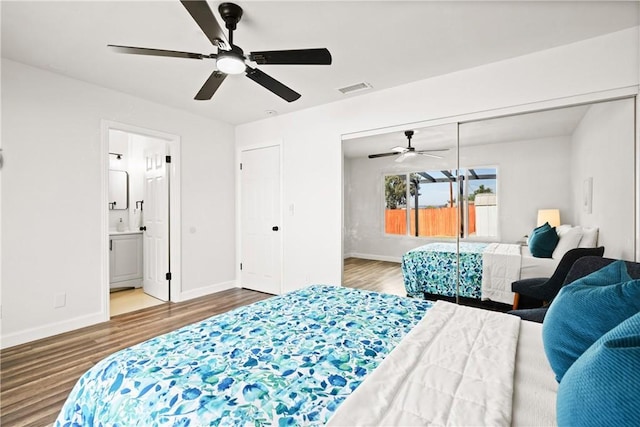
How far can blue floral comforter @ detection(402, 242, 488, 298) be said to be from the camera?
3064mm

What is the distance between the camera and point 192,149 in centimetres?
431

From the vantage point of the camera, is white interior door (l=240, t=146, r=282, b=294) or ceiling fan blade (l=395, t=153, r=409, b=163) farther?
white interior door (l=240, t=146, r=282, b=294)

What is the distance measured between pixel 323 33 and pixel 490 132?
1828 mm

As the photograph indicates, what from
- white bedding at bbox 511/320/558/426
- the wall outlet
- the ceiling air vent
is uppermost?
the ceiling air vent

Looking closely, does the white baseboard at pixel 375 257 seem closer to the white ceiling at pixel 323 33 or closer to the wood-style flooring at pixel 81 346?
the wood-style flooring at pixel 81 346

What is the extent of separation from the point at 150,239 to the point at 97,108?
6.37 ft

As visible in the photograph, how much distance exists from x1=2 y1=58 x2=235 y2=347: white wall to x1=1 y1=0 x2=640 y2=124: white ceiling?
0.27 metres

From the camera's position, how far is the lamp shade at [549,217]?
8.78 feet

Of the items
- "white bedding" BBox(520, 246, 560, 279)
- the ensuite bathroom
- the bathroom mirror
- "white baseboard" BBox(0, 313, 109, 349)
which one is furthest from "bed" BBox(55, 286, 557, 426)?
the bathroom mirror

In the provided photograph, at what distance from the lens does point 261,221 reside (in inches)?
182

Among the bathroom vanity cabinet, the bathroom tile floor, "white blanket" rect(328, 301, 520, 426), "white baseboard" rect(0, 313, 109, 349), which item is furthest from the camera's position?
the bathroom vanity cabinet

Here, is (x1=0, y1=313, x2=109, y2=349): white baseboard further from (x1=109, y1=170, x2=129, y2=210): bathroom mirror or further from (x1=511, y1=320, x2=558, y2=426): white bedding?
(x1=511, y1=320, x2=558, y2=426): white bedding

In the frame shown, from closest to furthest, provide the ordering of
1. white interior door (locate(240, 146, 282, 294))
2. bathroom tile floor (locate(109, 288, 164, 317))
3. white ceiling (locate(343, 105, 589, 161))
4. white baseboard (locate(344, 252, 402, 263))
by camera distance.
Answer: white ceiling (locate(343, 105, 589, 161)), white baseboard (locate(344, 252, 402, 263)), bathroom tile floor (locate(109, 288, 164, 317)), white interior door (locate(240, 146, 282, 294))

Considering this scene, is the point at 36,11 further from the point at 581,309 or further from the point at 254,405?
the point at 581,309
